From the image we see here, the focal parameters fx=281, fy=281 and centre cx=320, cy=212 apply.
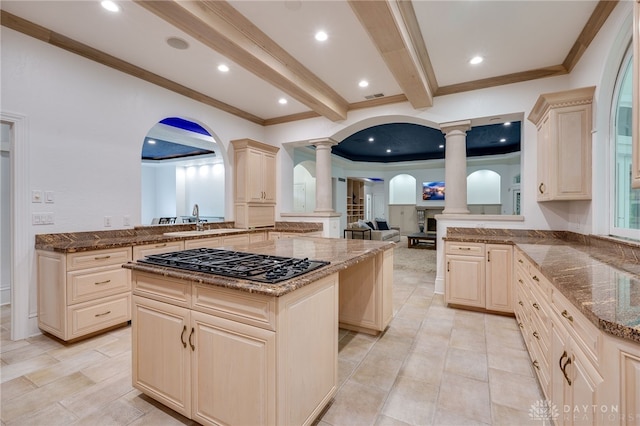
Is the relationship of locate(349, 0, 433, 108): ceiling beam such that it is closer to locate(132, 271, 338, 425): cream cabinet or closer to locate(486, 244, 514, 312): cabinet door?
locate(132, 271, 338, 425): cream cabinet

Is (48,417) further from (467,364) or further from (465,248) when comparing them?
(465,248)

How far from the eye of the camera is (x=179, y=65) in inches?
131

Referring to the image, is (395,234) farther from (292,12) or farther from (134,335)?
(134,335)

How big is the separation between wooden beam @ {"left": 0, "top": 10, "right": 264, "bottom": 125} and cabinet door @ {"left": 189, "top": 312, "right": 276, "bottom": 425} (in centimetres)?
317

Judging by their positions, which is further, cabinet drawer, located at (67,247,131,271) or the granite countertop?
cabinet drawer, located at (67,247,131,271)

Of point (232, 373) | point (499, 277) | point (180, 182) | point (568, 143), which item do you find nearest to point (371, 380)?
point (232, 373)

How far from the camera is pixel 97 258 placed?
263 centimetres

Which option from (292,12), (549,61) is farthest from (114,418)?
(549,61)

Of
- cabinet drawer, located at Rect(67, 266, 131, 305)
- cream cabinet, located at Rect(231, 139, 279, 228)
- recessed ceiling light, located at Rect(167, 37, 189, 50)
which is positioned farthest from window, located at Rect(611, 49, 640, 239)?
cabinet drawer, located at Rect(67, 266, 131, 305)

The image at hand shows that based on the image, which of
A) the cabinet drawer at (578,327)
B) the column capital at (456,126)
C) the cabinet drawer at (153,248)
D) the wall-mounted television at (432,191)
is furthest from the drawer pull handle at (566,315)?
the wall-mounted television at (432,191)

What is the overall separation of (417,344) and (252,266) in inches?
72.2

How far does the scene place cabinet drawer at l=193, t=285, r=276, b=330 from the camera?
4.07ft

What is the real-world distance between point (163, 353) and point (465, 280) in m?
3.13

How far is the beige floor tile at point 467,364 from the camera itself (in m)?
2.07
